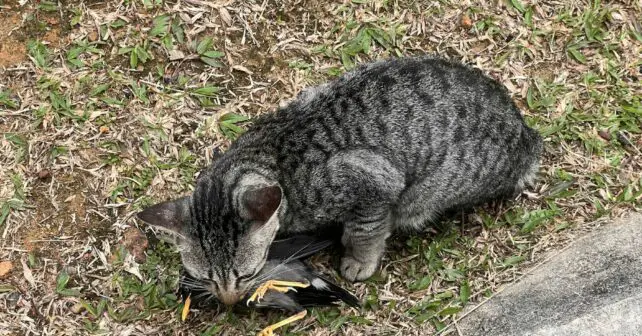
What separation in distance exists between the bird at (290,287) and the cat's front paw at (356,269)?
191 millimetres

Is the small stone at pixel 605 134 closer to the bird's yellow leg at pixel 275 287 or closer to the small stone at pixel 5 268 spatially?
the bird's yellow leg at pixel 275 287

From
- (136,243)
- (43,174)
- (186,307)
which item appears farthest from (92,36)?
(186,307)

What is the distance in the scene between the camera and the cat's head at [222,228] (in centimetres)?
390

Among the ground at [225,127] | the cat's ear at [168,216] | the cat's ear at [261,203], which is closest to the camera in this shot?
the cat's ear at [261,203]

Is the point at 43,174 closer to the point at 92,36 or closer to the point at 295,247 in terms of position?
the point at 92,36

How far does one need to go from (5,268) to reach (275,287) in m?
1.91

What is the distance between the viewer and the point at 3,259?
4.86 m

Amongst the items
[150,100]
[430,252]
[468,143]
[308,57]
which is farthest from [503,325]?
[150,100]

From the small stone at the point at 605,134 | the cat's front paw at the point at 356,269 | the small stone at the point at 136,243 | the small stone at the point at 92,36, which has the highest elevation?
the small stone at the point at 605,134

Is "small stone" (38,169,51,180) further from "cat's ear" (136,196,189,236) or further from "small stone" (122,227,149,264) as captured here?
"cat's ear" (136,196,189,236)

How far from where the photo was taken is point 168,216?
3.97 metres

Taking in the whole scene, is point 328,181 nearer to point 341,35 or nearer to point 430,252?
point 430,252

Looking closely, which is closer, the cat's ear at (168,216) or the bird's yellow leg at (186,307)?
the cat's ear at (168,216)

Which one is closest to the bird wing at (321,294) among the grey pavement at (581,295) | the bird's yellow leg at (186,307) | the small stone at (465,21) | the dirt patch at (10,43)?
the bird's yellow leg at (186,307)
